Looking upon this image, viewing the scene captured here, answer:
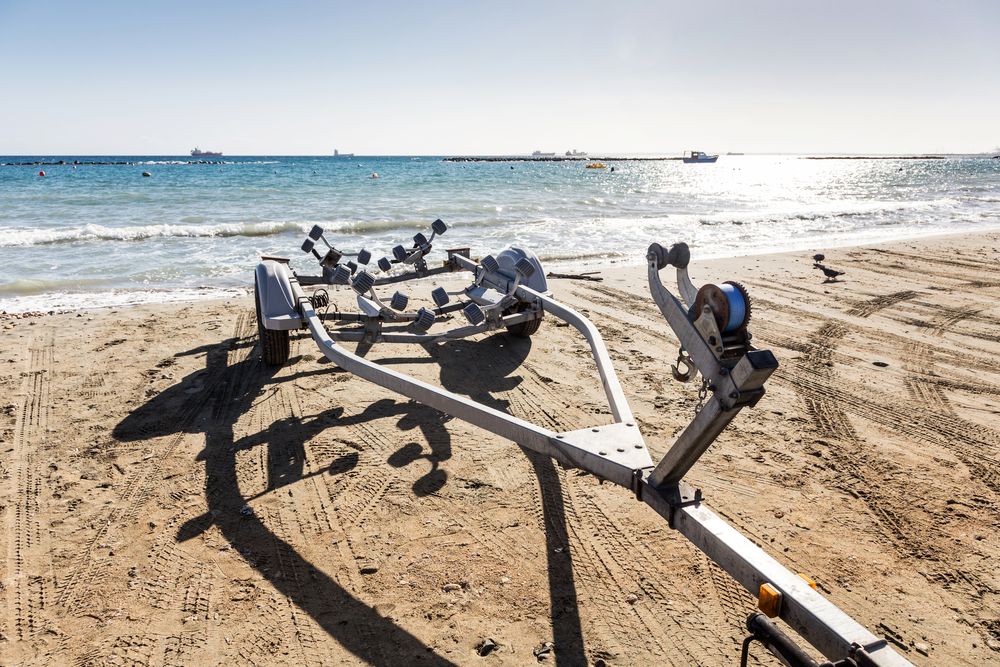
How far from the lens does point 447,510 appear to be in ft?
12.0

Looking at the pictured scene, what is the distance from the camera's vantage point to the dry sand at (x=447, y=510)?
2.75 meters

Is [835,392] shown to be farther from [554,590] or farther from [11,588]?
[11,588]

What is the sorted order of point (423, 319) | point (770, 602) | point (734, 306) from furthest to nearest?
point (423, 319) < point (734, 306) < point (770, 602)

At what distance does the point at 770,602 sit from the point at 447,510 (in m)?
2.27

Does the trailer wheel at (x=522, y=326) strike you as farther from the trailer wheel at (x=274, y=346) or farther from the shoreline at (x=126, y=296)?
the shoreline at (x=126, y=296)

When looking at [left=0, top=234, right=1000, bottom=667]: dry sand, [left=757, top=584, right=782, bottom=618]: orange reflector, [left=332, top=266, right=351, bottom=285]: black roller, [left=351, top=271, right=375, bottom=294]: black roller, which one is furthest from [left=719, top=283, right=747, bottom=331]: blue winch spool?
[left=332, top=266, right=351, bottom=285]: black roller

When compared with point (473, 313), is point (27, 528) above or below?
below

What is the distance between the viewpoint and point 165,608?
2.88 metres

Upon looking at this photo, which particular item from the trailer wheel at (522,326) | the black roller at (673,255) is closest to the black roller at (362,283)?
the trailer wheel at (522,326)

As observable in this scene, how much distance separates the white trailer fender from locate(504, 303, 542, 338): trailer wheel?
2.33 m

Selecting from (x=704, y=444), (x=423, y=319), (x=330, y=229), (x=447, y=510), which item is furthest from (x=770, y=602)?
(x=330, y=229)

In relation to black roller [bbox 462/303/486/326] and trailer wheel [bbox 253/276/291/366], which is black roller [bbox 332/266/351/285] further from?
black roller [bbox 462/303/486/326]

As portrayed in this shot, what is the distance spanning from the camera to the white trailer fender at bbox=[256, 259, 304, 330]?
5034mm

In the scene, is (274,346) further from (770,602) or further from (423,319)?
(770,602)
